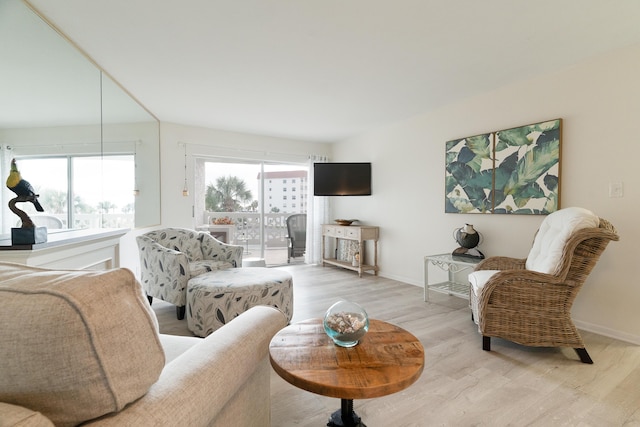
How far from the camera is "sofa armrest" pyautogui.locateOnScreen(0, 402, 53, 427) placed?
1.40 feet

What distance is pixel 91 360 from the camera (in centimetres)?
52

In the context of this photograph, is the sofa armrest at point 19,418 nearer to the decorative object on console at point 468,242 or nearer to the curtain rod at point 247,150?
the decorative object on console at point 468,242

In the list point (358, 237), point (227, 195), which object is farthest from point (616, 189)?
point (227, 195)

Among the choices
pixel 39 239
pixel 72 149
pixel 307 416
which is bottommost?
pixel 307 416

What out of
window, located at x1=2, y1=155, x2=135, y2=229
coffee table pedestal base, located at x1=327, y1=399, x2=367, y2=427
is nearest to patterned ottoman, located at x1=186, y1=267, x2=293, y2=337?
window, located at x1=2, y1=155, x2=135, y2=229

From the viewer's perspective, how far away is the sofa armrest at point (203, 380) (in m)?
0.59

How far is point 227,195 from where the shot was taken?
5.03 metres

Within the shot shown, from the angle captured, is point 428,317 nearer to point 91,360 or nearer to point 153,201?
point 91,360

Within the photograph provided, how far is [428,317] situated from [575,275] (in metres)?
1.21

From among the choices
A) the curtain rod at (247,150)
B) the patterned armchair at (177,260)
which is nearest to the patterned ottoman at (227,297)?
the patterned armchair at (177,260)

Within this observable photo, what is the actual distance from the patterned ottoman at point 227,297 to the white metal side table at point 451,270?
155 centimetres

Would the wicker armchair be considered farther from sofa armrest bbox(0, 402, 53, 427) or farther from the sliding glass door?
the sliding glass door

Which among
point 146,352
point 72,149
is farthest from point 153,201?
point 146,352

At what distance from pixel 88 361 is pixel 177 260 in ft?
7.81
